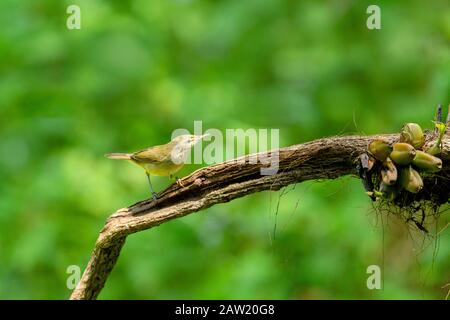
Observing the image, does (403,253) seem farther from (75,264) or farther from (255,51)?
(255,51)

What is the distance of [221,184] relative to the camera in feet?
10.7

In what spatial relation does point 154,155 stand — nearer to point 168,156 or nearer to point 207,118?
point 168,156

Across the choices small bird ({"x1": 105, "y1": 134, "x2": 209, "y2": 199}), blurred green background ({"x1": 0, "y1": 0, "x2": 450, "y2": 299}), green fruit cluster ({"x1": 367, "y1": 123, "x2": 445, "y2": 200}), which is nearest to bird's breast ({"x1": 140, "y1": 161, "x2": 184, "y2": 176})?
small bird ({"x1": 105, "y1": 134, "x2": 209, "y2": 199})

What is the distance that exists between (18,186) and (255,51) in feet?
11.0

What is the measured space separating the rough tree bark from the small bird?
117cm

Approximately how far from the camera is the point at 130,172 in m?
7.35

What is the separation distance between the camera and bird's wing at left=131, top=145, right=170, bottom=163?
4.66m

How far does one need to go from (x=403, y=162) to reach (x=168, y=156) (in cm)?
189

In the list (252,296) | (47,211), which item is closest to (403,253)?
(252,296)
